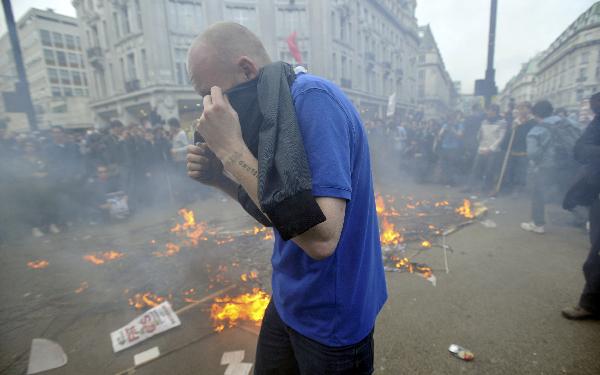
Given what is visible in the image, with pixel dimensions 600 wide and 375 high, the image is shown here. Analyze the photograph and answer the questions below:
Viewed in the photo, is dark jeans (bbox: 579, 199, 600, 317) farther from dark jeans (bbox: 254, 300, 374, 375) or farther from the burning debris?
dark jeans (bbox: 254, 300, 374, 375)

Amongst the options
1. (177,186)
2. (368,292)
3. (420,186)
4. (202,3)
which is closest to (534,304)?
(368,292)

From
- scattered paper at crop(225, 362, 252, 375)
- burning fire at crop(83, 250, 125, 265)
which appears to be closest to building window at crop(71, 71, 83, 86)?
burning fire at crop(83, 250, 125, 265)

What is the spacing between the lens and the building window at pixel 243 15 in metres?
23.9

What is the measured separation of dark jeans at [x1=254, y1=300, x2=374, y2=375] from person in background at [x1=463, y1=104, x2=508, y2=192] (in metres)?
9.22

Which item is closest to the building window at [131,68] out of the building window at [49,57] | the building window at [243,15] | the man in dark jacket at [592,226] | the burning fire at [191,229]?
the building window at [243,15]

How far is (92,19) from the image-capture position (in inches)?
1049

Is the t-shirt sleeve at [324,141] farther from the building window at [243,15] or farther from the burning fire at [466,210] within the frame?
the building window at [243,15]

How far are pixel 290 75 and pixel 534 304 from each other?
375 cm

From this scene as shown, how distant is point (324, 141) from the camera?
0.92 metres

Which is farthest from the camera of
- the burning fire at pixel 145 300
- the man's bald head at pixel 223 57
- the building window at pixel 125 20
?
the building window at pixel 125 20

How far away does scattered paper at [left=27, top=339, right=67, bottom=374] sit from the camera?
2.86 metres

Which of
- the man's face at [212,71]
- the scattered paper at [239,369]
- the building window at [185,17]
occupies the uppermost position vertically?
the building window at [185,17]

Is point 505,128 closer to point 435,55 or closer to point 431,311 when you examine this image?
point 431,311

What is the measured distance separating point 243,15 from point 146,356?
26.6 meters
